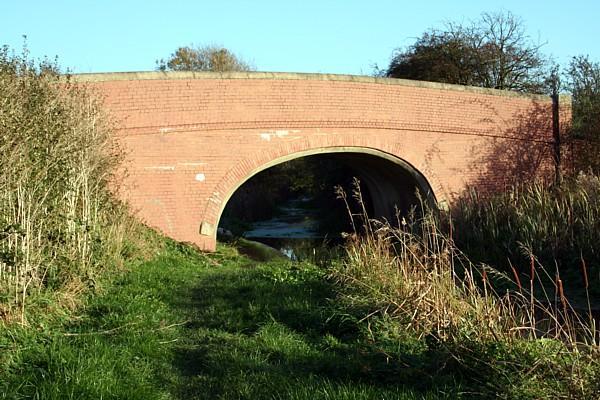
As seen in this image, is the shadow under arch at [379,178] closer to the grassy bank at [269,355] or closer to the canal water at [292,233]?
the canal water at [292,233]

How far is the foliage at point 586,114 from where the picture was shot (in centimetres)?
1861

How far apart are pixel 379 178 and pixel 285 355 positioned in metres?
15.6

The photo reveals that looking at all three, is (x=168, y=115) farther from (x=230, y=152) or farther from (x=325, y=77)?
(x=325, y=77)

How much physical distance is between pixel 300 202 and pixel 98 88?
31.3 metres

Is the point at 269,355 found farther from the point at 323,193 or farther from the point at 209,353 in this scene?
the point at 323,193

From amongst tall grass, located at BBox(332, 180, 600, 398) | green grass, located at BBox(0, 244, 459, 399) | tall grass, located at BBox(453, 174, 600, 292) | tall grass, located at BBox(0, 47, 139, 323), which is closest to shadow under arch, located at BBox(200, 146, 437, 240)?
tall grass, located at BBox(453, 174, 600, 292)

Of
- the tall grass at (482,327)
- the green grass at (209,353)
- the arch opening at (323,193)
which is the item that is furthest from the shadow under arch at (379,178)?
the green grass at (209,353)

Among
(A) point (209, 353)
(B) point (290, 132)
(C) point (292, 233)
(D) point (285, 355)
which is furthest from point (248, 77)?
(C) point (292, 233)

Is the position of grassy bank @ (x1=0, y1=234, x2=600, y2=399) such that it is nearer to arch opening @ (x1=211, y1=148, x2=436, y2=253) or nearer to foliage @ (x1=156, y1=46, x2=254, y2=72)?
arch opening @ (x1=211, y1=148, x2=436, y2=253)

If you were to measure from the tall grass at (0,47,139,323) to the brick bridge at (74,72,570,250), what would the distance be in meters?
4.85

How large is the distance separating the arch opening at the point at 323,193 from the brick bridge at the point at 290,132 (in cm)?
14

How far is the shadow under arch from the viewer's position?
48.7ft

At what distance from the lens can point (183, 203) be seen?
1423 centimetres

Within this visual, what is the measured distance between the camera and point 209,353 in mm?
4664
